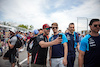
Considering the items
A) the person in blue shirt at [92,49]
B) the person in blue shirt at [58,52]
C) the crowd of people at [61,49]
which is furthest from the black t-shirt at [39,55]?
the person in blue shirt at [92,49]

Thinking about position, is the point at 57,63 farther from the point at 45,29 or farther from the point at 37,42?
the point at 45,29

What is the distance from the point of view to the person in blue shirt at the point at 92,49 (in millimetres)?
1532

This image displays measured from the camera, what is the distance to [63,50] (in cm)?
237

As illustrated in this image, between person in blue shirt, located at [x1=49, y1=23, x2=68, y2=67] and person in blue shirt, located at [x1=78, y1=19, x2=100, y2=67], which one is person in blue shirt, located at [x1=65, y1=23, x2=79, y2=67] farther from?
person in blue shirt, located at [x1=78, y1=19, x2=100, y2=67]

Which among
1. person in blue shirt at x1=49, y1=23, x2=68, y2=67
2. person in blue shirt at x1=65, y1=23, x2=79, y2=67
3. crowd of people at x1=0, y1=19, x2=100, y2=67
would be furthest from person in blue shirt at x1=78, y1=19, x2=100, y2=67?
person in blue shirt at x1=65, y1=23, x2=79, y2=67

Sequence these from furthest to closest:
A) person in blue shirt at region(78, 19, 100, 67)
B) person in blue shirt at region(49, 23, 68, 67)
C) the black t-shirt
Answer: person in blue shirt at region(49, 23, 68, 67), the black t-shirt, person in blue shirt at region(78, 19, 100, 67)

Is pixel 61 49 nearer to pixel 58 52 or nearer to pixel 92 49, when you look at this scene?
pixel 58 52

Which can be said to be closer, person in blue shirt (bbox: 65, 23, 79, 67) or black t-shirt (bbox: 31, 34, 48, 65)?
black t-shirt (bbox: 31, 34, 48, 65)

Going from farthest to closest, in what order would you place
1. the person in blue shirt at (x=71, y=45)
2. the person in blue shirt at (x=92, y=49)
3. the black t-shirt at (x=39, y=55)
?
the person in blue shirt at (x=71, y=45)
the black t-shirt at (x=39, y=55)
the person in blue shirt at (x=92, y=49)

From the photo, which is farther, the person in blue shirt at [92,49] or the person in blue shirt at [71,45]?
the person in blue shirt at [71,45]

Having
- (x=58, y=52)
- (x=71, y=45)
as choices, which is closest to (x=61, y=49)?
(x=58, y=52)

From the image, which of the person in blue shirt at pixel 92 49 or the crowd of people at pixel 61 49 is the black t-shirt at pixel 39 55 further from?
the person in blue shirt at pixel 92 49

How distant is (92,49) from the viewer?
5.11 feet

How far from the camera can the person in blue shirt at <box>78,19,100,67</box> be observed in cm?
153
